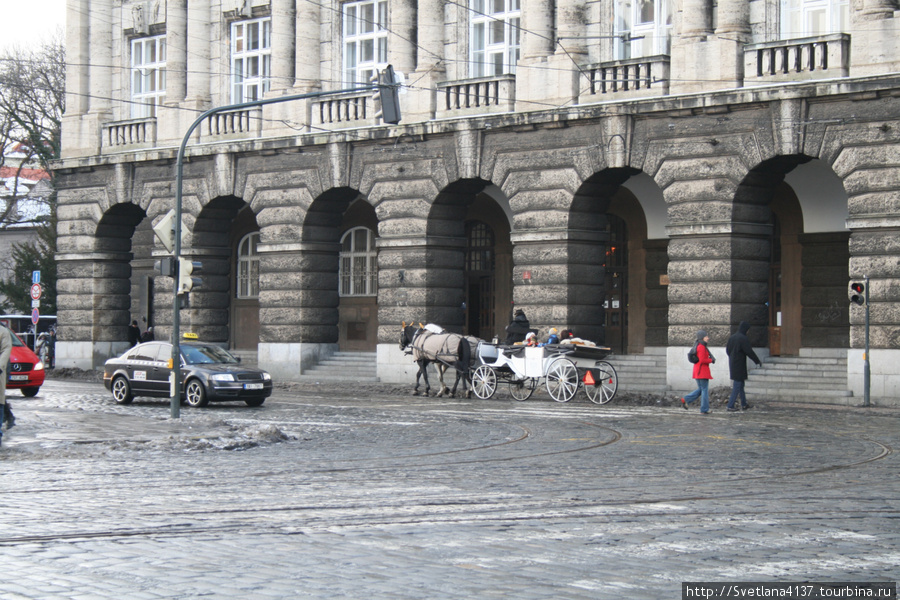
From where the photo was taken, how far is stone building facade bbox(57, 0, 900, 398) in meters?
26.9

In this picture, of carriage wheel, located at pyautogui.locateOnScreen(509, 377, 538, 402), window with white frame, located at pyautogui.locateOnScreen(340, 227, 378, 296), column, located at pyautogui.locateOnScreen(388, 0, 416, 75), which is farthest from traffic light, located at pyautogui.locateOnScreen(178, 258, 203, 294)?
window with white frame, located at pyautogui.locateOnScreen(340, 227, 378, 296)

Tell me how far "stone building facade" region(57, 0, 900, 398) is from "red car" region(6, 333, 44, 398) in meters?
8.76

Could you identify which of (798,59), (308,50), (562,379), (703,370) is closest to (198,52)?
(308,50)

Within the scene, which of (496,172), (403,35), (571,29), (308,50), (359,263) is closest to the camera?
(571,29)

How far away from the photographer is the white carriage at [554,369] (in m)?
26.2

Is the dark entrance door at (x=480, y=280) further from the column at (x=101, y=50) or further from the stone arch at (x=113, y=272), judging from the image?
the column at (x=101, y=50)

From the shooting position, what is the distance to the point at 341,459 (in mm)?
15258

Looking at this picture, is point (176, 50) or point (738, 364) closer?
point (738, 364)

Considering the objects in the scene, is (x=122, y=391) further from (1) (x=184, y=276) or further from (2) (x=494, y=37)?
(2) (x=494, y=37)

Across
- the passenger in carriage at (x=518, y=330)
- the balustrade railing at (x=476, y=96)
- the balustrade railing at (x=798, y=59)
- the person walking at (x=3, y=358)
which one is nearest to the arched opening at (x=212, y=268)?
the balustrade railing at (x=476, y=96)

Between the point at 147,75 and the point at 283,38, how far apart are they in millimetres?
6581

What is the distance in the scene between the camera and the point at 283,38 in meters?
36.8

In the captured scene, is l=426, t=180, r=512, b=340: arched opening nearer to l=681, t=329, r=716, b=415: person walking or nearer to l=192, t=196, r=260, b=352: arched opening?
l=192, t=196, r=260, b=352: arched opening

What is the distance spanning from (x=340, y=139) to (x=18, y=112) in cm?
2889
